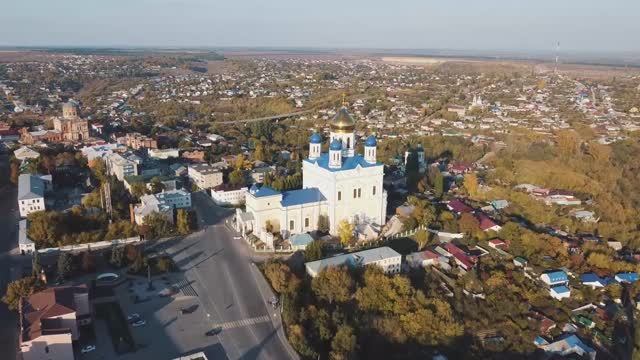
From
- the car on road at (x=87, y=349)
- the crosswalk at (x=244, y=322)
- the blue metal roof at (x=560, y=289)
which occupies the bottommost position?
the car on road at (x=87, y=349)

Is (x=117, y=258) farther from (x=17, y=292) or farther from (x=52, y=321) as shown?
(x=52, y=321)

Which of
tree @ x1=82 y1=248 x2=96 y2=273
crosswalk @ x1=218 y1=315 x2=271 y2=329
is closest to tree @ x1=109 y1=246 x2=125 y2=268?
tree @ x1=82 y1=248 x2=96 y2=273

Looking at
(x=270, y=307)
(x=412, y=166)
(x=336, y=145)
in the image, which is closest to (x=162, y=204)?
(x=336, y=145)

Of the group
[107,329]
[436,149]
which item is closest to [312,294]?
[107,329]

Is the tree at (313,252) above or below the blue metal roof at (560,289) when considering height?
above

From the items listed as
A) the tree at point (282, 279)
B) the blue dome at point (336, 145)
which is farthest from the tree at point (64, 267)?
the blue dome at point (336, 145)

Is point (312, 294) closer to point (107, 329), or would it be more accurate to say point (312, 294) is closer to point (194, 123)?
point (107, 329)

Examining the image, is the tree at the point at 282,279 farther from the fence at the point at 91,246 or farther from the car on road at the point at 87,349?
the fence at the point at 91,246
